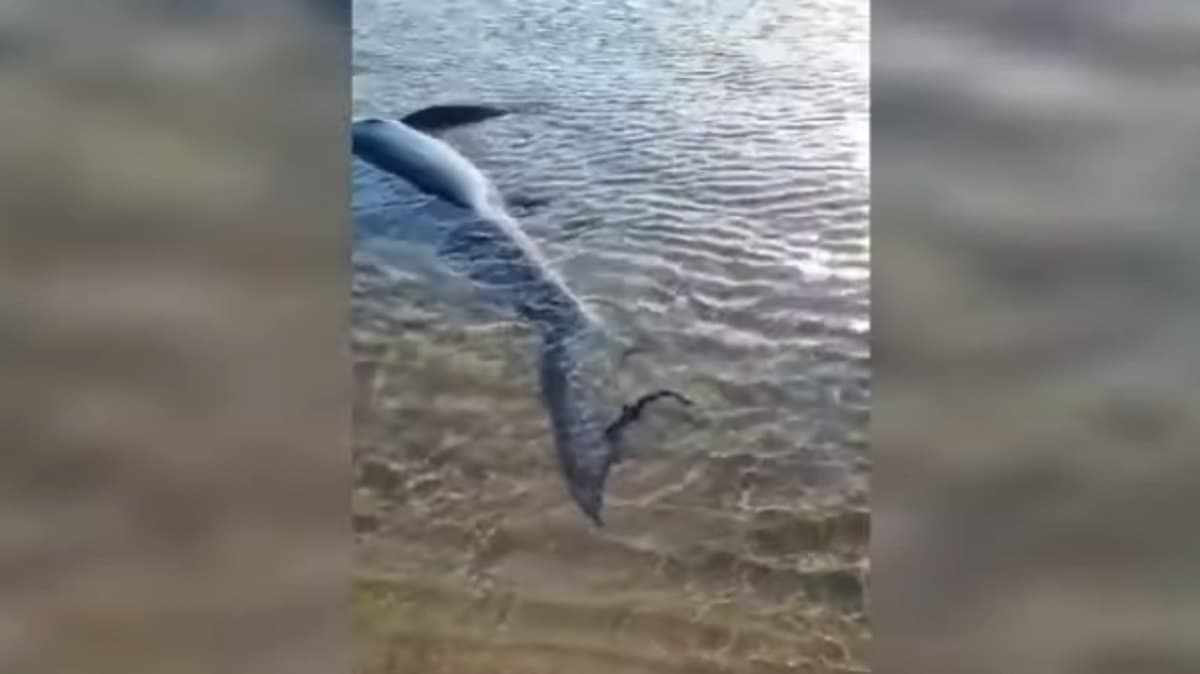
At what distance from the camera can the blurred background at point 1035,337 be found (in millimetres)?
1305

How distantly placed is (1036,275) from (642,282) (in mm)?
376

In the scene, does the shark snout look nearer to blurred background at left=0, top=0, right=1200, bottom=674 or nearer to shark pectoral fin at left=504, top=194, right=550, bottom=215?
blurred background at left=0, top=0, right=1200, bottom=674

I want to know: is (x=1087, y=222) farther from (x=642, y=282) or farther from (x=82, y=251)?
(x=82, y=251)

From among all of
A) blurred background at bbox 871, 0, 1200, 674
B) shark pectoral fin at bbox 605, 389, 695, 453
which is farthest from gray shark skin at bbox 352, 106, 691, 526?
blurred background at bbox 871, 0, 1200, 674

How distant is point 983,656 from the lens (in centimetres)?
131

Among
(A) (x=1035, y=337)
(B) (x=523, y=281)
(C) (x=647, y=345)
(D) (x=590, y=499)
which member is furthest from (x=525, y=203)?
(A) (x=1035, y=337)

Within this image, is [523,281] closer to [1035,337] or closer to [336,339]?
[336,339]

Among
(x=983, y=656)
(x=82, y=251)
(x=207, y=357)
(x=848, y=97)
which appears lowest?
(x=983, y=656)

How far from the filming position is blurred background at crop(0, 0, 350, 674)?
138 centimetres

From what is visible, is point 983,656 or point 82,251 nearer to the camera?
point 983,656

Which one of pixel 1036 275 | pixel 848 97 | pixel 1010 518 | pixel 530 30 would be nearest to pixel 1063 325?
pixel 1036 275

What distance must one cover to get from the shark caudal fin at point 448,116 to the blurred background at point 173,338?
0.26 ft

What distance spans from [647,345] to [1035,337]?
37 cm

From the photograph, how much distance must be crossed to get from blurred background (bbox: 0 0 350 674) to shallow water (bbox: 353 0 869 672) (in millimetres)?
57
